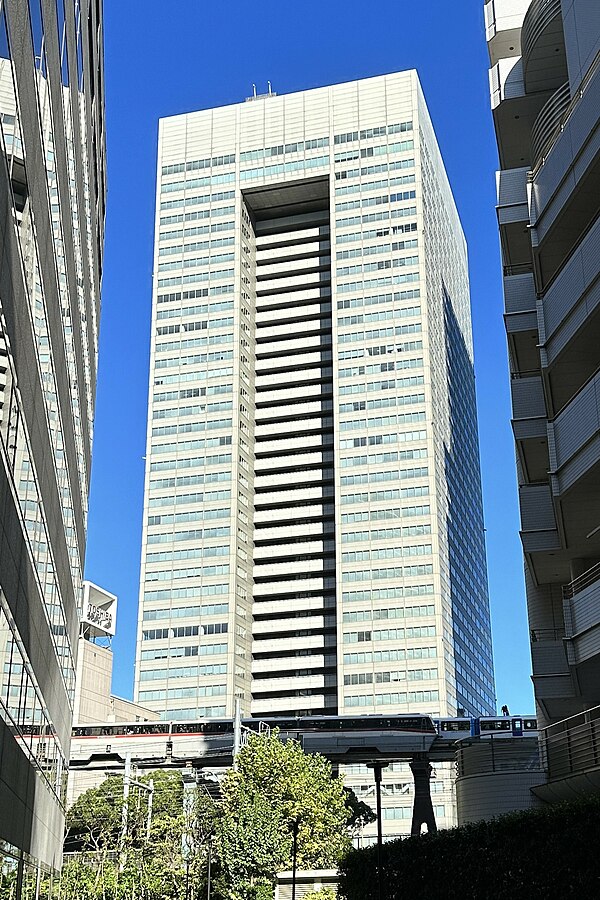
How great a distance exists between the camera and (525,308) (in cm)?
3978

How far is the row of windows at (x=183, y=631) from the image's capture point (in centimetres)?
12594

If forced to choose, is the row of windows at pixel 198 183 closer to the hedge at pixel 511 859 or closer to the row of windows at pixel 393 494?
the row of windows at pixel 393 494

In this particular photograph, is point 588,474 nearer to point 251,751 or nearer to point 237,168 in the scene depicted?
point 251,751

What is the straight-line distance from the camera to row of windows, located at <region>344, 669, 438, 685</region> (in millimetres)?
119562

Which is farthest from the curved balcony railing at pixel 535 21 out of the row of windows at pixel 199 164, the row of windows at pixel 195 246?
the row of windows at pixel 199 164

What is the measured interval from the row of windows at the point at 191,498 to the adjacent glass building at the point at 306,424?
0.92 feet

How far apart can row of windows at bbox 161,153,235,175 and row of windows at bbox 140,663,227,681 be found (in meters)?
69.9

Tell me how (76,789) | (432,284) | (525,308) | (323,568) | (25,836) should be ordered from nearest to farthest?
(25,836) → (525,308) → (76,789) → (323,568) → (432,284)

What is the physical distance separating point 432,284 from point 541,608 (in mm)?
105671

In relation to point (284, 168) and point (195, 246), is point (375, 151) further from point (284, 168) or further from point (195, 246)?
point (195, 246)

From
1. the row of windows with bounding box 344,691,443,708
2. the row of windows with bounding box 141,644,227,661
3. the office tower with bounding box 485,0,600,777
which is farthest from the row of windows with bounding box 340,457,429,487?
the office tower with bounding box 485,0,600,777

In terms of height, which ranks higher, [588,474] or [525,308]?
[525,308]

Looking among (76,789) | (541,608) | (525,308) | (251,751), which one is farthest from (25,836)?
(76,789)

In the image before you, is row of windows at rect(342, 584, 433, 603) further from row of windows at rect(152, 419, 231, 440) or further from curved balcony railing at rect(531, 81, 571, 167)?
curved balcony railing at rect(531, 81, 571, 167)
